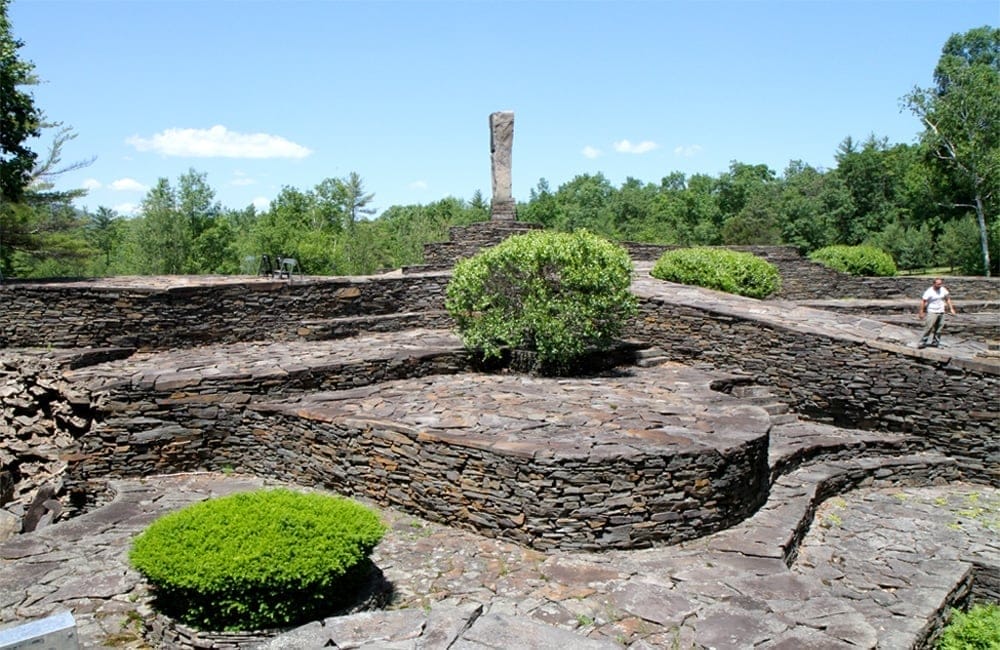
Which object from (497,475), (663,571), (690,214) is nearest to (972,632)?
(663,571)

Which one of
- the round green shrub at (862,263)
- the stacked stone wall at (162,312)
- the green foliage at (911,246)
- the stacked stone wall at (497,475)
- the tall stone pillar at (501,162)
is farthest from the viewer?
the green foliage at (911,246)

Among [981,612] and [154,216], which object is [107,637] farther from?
[154,216]

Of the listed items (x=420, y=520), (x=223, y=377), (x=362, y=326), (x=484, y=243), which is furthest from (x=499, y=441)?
→ (x=484, y=243)

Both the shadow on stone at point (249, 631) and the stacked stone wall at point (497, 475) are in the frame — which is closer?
the shadow on stone at point (249, 631)

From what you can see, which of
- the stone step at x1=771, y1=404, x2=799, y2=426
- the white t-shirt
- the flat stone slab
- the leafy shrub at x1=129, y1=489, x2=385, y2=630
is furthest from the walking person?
the leafy shrub at x1=129, y1=489, x2=385, y2=630

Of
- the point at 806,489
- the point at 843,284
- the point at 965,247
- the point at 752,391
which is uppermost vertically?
the point at 965,247

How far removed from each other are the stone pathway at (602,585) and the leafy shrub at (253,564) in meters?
0.40

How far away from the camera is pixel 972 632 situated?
5211mm

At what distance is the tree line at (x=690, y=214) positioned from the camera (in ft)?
55.9

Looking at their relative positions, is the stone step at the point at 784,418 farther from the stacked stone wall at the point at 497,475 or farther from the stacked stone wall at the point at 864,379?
the stacked stone wall at the point at 497,475

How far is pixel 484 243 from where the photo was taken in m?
14.9

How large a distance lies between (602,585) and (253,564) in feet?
7.42

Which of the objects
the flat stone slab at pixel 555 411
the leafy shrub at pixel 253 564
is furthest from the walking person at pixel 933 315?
the leafy shrub at pixel 253 564

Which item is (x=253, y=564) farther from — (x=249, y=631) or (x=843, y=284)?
(x=843, y=284)
